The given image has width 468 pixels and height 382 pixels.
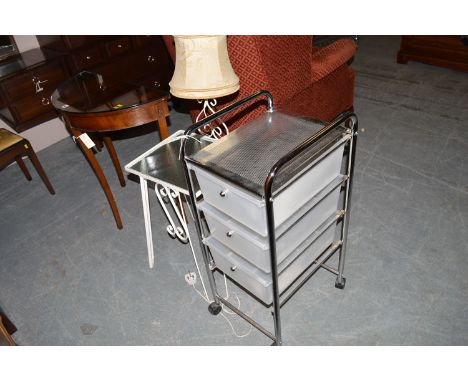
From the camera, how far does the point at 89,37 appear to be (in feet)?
9.70

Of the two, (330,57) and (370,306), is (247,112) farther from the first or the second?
(370,306)

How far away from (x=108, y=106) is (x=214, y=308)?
118 centimetres

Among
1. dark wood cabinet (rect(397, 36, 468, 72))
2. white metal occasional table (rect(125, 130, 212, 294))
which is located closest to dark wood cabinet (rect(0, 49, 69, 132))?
white metal occasional table (rect(125, 130, 212, 294))

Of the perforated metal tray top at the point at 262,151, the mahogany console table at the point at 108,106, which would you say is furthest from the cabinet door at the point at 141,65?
the perforated metal tray top at the point at 262,151

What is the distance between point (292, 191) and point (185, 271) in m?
1.06

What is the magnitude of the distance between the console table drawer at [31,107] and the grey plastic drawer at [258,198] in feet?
6.70

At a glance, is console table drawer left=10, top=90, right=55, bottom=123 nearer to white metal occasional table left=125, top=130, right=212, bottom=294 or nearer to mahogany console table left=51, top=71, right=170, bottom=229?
mahogany console table left=51, top=71, right=170, bottom=229

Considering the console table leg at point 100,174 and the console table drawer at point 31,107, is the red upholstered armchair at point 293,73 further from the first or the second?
the console table drawer at point 31,107

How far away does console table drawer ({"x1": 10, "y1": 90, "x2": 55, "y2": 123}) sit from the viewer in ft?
8.96

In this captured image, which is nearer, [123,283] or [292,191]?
[292,191]

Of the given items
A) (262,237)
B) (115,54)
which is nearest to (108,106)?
(262,237)

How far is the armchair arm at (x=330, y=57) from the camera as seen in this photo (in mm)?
2439
